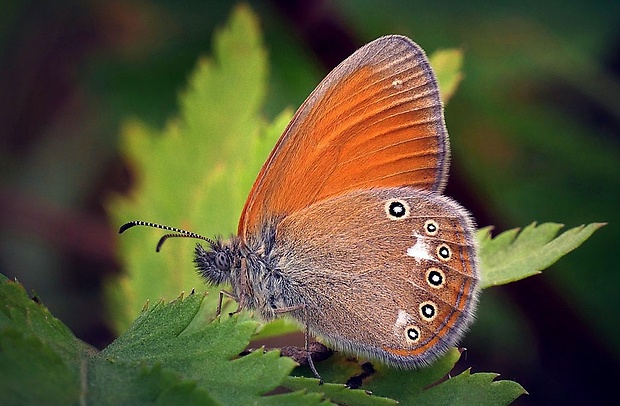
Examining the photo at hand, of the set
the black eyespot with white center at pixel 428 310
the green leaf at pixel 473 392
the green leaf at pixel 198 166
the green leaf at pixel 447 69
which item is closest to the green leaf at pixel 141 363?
the green leaf at pixel 473 392

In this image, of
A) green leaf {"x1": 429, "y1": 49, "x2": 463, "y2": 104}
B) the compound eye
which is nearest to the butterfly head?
the compound eye

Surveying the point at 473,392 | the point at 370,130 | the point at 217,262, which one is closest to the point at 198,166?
the point at 217,262

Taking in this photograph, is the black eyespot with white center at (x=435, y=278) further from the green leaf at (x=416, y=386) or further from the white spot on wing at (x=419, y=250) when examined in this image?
the green leaf at (x=416, y=386)

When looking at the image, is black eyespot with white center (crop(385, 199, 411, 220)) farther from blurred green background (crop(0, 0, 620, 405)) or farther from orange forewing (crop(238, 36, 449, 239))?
blurred green background (crop(0, 0, 620, 405))

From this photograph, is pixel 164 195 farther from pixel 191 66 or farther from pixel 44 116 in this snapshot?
pixel 44 116

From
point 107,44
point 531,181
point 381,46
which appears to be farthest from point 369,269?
point 107,44

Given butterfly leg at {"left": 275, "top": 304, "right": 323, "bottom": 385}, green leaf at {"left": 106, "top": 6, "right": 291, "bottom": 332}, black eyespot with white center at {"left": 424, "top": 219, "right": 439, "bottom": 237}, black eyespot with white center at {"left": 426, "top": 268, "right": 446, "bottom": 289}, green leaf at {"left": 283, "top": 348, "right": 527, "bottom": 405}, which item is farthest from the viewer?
green leaf at {"left": 106, "top": 6, "right": 291, "bottom": 332}

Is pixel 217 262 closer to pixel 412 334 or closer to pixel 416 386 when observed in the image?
pixel 412 334
